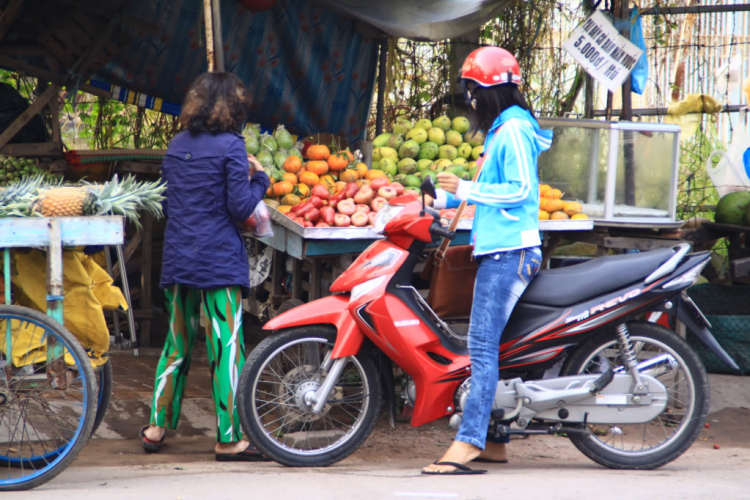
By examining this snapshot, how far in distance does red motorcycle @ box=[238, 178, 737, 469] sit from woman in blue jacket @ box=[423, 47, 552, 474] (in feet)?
0.49

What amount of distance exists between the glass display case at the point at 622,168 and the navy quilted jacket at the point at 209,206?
2326 millimetres

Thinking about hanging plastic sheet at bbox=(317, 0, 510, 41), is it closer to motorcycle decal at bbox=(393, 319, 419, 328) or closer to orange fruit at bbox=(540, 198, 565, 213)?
orange fruit at bbox=(540, 198, 565, 213)

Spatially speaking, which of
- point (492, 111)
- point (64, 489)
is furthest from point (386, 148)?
point (64, 489)

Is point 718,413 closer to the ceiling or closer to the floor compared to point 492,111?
closer to the floor

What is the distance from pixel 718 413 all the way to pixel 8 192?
14.8 ft

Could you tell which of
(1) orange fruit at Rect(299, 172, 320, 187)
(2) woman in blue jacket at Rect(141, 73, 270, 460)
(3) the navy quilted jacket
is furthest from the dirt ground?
(1) orange fruit at Rect(299, 172, 320, 187)

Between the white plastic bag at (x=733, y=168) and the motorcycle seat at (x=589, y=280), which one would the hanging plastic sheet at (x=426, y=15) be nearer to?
the white plastic bag at (x=733, y=168)

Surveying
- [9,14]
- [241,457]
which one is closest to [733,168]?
[241,457]

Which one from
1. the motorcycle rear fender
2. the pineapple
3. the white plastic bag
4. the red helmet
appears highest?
the red helmet

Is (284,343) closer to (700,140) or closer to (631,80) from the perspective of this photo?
(631,80)

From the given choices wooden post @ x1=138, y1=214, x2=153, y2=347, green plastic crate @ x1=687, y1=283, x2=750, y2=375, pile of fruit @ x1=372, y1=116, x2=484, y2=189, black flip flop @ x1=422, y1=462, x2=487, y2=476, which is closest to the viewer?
black flip flop @ x1=422, y1=462, x2=487, y2=476

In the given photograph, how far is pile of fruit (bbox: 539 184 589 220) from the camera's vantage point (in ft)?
16.2

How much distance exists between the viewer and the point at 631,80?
18.3ft

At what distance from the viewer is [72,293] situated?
11.8 feet
